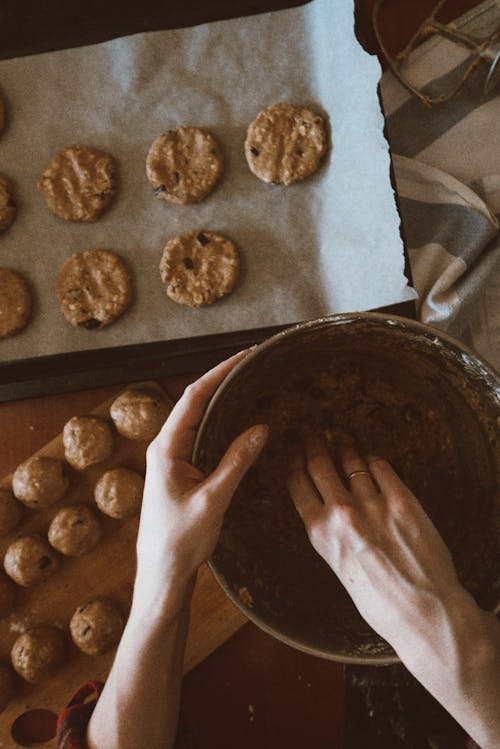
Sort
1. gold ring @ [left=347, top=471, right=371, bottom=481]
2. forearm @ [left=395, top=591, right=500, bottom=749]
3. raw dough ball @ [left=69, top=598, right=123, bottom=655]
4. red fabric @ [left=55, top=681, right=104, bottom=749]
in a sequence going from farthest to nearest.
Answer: raw dough ball @ [left=69, top=598, right=123, bottom=655], red fabric @ [left=55, top=681, right=104, bottom=749], gold ring @ [left=347, top=471, right=371, bottom=481], forearm @ [left=395, top=591, right=500, bottom=749]

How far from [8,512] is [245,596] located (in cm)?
50

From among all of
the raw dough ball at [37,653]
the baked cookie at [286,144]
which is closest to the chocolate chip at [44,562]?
the raw dough ball at [37,653]

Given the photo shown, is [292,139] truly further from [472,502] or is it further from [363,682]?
[363,682]

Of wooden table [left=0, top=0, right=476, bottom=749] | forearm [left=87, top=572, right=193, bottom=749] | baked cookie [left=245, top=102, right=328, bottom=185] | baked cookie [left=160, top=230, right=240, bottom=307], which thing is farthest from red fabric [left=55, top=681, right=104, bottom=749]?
baked cookie [left=245, top=102, right=328, bottom=185]

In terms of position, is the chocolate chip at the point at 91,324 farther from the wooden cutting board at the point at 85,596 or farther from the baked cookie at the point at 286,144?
the baked cookie at the point at 286,144

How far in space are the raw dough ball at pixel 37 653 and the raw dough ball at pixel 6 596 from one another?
2.0 inches

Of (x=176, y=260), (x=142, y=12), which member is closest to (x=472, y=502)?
(x=176, y=260)

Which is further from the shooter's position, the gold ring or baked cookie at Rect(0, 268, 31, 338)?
baked cookie at Rect(0, 268, 31, 338)

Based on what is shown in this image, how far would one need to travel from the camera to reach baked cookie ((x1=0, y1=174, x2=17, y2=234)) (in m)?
1.08

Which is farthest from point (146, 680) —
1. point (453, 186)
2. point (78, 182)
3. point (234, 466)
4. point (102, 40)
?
point (102, 40)

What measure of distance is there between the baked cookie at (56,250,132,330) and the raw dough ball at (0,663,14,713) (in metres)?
0.60

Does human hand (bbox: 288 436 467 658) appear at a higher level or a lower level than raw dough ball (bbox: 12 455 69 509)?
lower

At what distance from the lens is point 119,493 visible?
3.28 ft

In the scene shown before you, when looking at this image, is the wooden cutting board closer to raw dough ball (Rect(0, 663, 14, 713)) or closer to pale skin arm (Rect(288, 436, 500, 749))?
raw dough ball (Rect(0, 663, 14, 713))
